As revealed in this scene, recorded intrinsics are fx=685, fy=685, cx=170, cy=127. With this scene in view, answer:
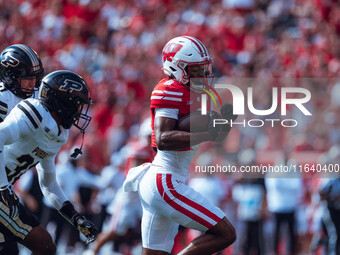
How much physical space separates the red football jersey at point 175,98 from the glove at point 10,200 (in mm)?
1167

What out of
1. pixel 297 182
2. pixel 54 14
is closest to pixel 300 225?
pixel 297 182

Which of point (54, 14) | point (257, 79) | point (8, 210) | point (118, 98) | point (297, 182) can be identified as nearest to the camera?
point (8, 210)

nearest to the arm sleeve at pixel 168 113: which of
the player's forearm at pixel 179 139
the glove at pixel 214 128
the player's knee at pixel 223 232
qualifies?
the player's forearm at pixel 179 139

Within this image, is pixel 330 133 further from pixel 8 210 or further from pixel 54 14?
pixel 54 14

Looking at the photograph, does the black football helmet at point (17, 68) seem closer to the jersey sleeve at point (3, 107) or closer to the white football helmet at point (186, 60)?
the jersey sleeve at point (3, 107)

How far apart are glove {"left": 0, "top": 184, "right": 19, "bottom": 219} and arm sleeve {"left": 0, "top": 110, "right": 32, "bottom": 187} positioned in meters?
0.05

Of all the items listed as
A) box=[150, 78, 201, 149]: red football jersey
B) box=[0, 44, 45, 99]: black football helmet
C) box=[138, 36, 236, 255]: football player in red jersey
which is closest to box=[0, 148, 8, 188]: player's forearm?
box=[0, 44, 45, 99]: black football helmet

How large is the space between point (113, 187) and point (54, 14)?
7231 mm

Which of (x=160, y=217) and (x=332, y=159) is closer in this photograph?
(x=160, y=217)

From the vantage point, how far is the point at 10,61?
17.6ft

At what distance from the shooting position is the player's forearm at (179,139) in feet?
15.7

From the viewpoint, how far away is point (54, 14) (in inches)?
615

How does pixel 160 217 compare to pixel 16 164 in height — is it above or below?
below

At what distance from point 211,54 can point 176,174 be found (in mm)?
7765
